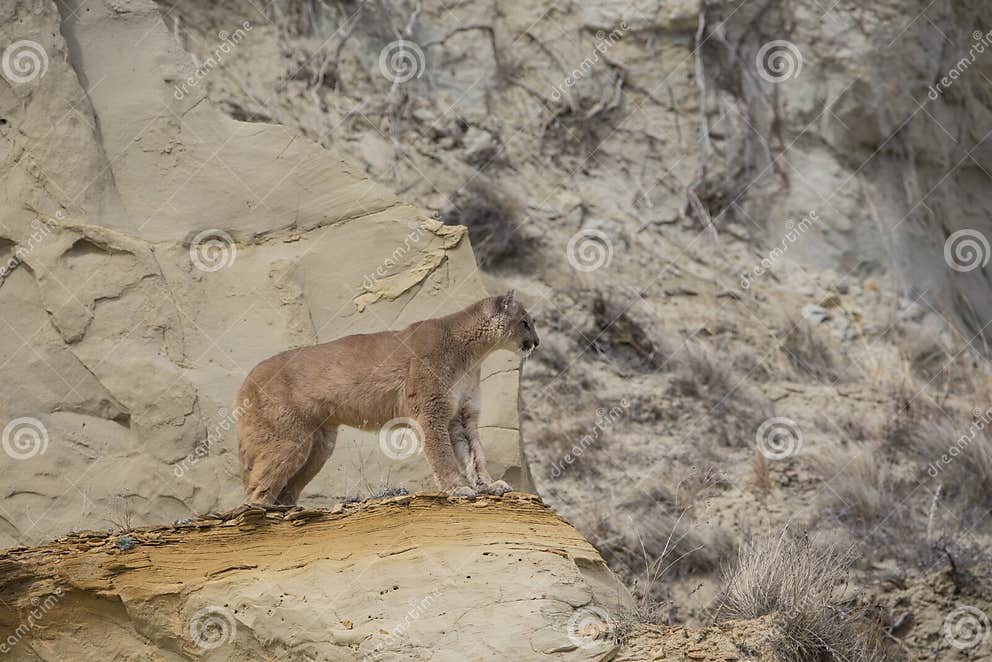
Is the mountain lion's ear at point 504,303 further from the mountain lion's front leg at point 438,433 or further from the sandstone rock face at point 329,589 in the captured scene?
the sandstone rock face at point 329,589

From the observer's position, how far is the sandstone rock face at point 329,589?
8195mm

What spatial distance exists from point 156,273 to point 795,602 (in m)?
6.08

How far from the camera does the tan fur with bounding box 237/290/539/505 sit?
33.6ft

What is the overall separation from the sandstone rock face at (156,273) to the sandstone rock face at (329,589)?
2.14 m

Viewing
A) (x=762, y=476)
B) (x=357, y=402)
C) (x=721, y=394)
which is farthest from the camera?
(x=721, y=394)

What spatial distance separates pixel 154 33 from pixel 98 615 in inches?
239

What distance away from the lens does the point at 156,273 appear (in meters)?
11.6

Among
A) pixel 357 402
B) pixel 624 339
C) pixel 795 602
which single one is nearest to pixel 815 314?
pixel 624 339

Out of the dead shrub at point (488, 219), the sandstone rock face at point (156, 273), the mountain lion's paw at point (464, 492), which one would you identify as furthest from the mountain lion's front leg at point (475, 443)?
the dead shrub at point (488, 219)

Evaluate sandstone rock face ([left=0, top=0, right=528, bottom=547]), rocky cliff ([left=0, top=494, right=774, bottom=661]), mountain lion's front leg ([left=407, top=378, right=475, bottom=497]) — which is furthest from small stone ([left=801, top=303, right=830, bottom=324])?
rocky cliff ([left=0, top=494, right=774, bottom=661])

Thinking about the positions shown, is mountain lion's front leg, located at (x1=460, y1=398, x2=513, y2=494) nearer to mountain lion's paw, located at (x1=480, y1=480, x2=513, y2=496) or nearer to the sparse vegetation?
mountain lion's paw, located at (x1=480, y1=480, x2=513, y2=496)

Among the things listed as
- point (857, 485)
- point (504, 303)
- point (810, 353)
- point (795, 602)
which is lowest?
point (857, 485)

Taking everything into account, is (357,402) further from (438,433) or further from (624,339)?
(624,339)

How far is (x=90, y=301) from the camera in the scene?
37.8ft
